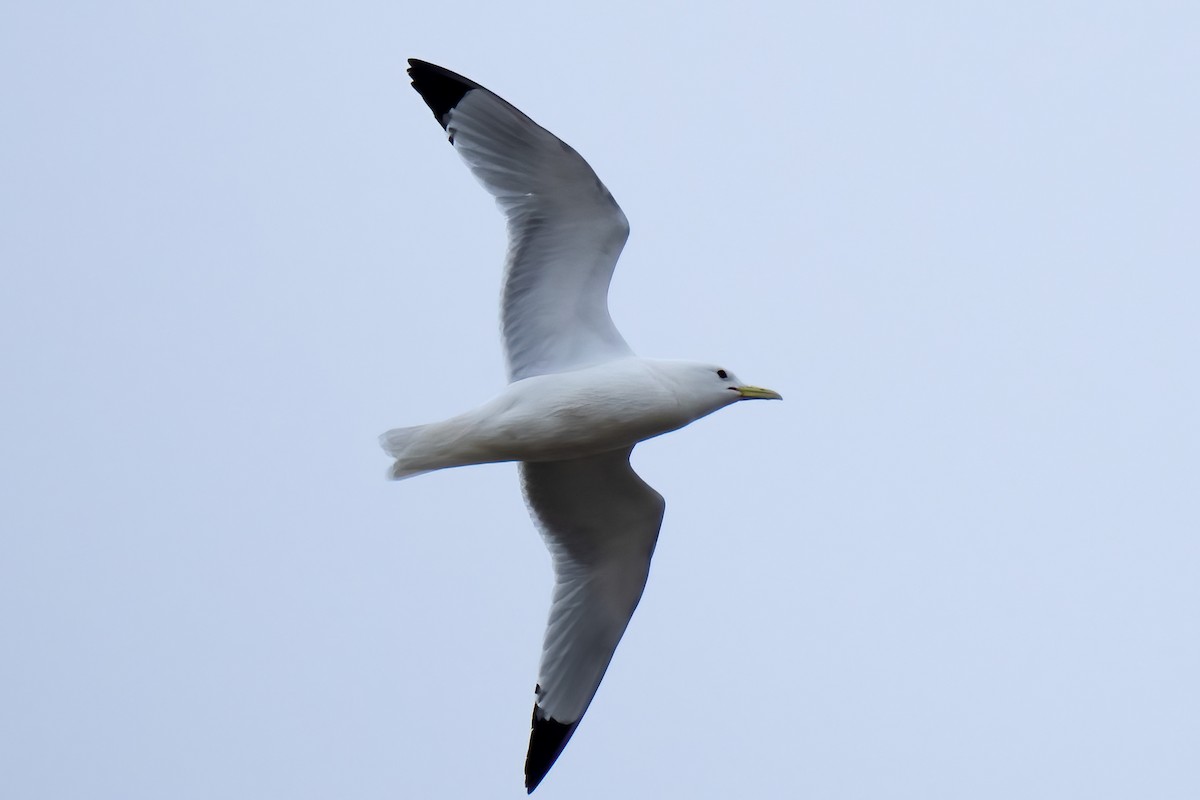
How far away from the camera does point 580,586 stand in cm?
862

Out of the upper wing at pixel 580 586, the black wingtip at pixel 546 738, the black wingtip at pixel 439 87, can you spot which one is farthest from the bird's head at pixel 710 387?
the black wingtip at pixel 546 738

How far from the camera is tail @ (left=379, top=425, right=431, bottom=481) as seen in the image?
25.0 ft

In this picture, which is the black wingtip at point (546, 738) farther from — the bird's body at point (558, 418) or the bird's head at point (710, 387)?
the bird's head at point (710, 387)

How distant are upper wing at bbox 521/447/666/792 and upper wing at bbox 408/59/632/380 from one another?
0.92m

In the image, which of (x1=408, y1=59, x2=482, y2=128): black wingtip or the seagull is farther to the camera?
(x1=408, y1=59, x2=482, y2=128): black wingtip

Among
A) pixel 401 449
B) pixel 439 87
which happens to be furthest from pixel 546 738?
pixel 439 87

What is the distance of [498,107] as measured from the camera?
25.2ft

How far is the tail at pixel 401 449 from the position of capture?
7.61 metres

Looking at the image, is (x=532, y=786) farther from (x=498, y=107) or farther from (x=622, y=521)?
(x=498, y=107)

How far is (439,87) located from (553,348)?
4.79ft

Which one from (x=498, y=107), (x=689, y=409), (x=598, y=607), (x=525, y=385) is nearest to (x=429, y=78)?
(x=498, y=107)

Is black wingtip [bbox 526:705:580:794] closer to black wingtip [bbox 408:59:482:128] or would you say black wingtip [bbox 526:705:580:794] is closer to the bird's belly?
the bird's belly

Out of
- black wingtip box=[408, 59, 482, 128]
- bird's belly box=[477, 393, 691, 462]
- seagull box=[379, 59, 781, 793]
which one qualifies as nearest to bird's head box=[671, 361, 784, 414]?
seagull box=[379, 59, 781, 793]

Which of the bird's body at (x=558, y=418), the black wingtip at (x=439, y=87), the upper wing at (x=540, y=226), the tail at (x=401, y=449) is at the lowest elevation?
the tail at (x=401, y=449)
